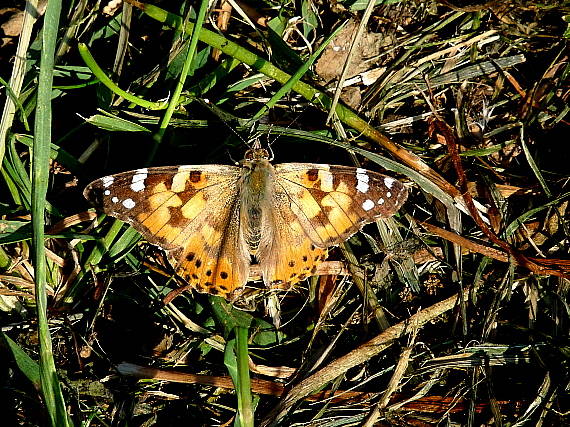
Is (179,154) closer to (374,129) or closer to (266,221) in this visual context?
(266,221)

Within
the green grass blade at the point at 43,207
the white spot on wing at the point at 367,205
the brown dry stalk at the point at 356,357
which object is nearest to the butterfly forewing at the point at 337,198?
the white spot on wing at the point at 367,205

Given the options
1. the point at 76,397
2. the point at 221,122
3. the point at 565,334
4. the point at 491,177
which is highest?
the point at 221,122

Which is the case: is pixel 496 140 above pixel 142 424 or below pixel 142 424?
above

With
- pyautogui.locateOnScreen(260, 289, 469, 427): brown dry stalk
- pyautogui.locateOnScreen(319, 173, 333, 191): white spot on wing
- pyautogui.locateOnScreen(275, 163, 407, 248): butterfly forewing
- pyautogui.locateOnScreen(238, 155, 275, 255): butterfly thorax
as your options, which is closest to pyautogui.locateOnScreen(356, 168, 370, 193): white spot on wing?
pyautogui.locateOnScreen(275, 163, 407, 248): butterfly forewing

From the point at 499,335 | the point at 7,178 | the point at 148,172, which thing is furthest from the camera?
the point at 499,335

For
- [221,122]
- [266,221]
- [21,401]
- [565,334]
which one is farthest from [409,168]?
[21,401]

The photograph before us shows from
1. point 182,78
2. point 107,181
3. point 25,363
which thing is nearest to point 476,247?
point 182,78

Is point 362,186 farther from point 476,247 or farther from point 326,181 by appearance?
point 476,247
